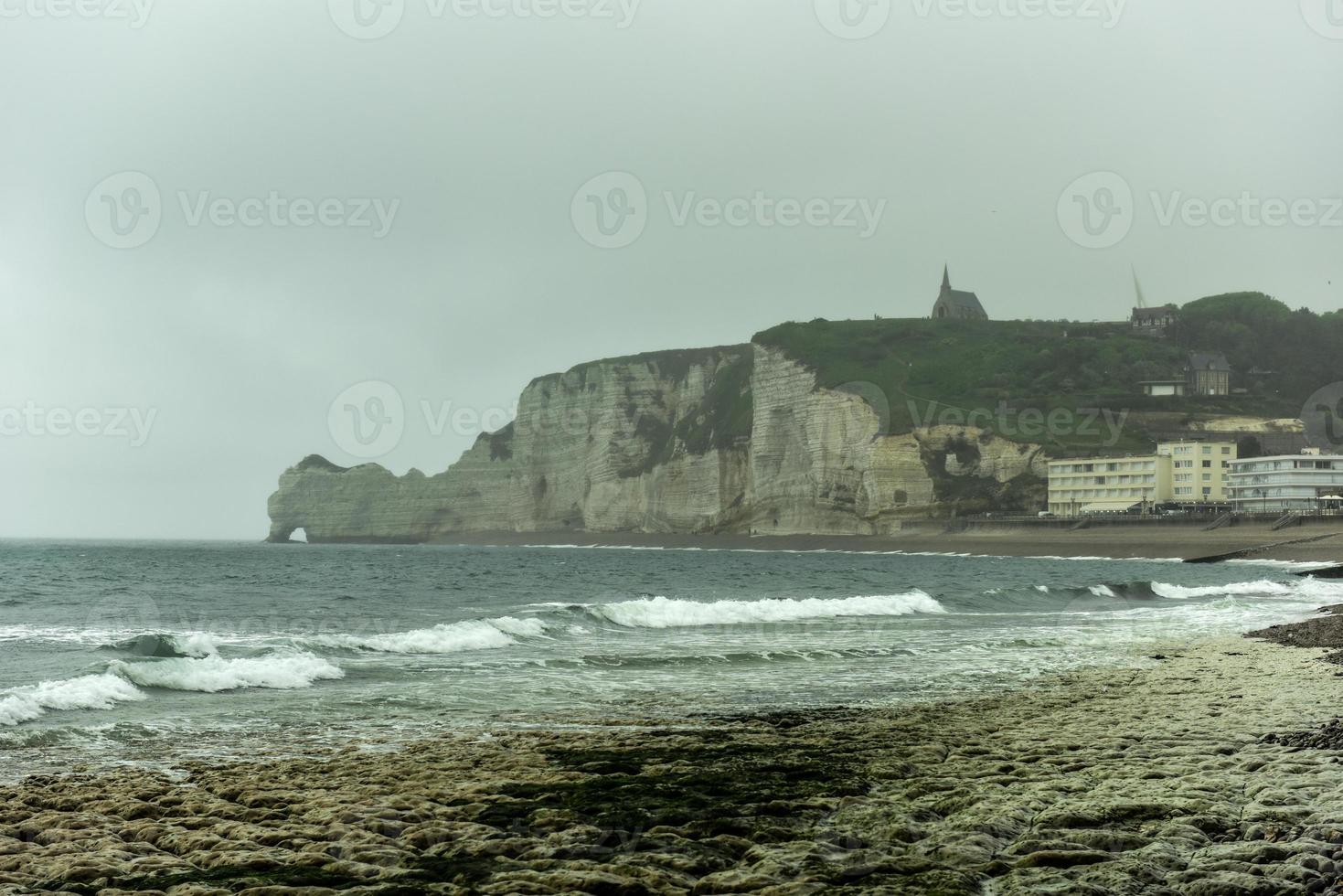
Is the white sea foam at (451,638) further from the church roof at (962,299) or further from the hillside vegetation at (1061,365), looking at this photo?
the church roof at (962,299)

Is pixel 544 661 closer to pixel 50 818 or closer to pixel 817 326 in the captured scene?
pixel 50 818

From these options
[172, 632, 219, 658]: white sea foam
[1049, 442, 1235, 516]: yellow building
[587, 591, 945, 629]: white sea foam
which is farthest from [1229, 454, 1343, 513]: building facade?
[172, 632, 219, 658]: white sea foam

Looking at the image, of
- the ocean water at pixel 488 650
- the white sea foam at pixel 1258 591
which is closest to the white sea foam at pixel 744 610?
the ocean water at pixel 488 650

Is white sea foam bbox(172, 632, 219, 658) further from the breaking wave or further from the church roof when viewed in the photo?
the church roof

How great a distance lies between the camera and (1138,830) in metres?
7.48

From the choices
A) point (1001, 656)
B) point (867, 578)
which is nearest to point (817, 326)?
point (867, 578)

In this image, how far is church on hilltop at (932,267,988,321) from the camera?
16762 cm

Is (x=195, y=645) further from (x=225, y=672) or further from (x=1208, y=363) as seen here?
(x=1208, y=363)

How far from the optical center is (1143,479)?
109062mm

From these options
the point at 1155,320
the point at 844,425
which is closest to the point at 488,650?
the point at 844,425

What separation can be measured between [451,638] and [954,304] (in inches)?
6073

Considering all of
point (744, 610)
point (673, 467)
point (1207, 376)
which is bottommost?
point (744, 610)

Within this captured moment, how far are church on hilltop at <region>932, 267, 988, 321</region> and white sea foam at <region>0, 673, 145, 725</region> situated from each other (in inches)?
6237

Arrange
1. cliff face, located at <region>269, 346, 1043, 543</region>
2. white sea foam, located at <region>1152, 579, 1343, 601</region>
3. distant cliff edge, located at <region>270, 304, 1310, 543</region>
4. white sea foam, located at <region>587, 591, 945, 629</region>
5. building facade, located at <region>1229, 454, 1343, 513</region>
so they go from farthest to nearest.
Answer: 1. distant cliff edge, located at <region>270, 304, 1310, 543</region>
2. cliff face, located at <region>269, 346, 1043, 543</region>
3. building facade, located at <region>1229, 454, 1343, 513</region>
4. white sea foam, located at <region>1152, 579, 1343, 601</region>
5. white sea foam, located at <region>587, 591, 945, 629</region>
